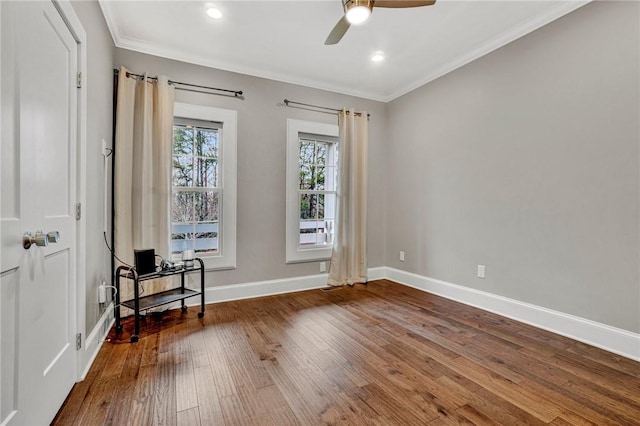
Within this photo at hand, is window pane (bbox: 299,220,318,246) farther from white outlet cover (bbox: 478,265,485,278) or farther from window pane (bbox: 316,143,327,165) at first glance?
white outlet cover (bbox: 478,265,485,278)

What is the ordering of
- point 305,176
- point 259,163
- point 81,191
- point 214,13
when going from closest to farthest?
point 81,191 → point 214,13 → point 259,163 → point 305,176

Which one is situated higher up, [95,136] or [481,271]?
[95,136]

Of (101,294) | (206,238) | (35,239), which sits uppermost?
(35,239)

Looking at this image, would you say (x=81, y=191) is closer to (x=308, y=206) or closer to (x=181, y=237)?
(x=181, y=237)

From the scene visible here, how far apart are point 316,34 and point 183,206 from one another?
2.31 metres

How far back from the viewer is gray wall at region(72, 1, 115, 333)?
6.78 ft

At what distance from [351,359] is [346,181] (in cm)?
250

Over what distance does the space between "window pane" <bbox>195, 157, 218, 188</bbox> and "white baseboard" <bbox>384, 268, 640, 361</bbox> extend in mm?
2963

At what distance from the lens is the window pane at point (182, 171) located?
3.30 metres

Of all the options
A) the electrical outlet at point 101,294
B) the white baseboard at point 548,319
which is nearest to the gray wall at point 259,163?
the electrical outlet at point 101,294

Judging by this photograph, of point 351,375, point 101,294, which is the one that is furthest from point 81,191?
point 351,375

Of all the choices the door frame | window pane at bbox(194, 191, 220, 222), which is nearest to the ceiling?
the door frame

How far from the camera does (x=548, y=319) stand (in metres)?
2.68

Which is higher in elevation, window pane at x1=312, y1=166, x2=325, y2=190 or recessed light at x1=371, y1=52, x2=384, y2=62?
recessed light at x1=371, y1=52, x2=384, y2=62
